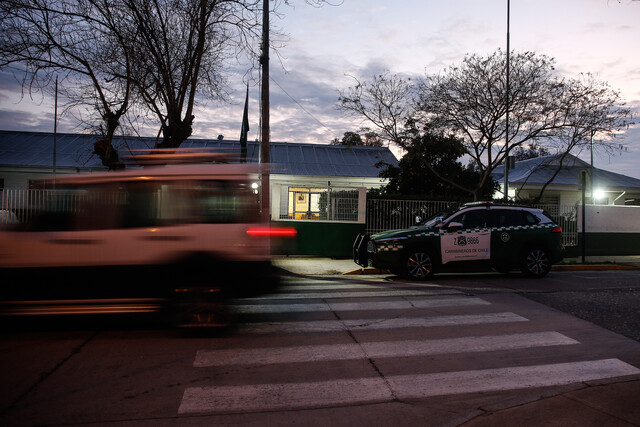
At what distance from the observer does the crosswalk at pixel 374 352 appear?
4.55m

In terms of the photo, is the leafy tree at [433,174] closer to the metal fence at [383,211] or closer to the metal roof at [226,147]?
the metal fence at [383,211]

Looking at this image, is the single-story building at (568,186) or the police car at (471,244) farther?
the single-story building at (568,186)

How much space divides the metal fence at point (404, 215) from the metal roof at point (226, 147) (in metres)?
11.5

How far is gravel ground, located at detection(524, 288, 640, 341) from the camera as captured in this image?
7242 millimetres

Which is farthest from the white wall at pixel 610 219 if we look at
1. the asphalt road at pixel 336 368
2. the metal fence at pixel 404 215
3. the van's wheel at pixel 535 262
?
the asphalt road at pixel 336 368

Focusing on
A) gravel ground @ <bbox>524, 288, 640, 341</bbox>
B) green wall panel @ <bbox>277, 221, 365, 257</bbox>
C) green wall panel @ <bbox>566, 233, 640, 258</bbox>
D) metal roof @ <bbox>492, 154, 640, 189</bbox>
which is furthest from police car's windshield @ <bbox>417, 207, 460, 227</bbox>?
metal roof @ <bbox>492, 154, 640, 189</bbox>

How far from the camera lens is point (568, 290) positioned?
403 inches

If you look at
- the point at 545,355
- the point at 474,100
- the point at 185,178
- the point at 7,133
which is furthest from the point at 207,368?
the point at 7,133

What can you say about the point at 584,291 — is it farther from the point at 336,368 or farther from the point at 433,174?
the point at 433,174

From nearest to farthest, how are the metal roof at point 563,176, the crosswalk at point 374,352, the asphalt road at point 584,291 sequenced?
the crosswalk at point 374,352 → the asphalt road at point 584,291 → the metal roof at point 563,176

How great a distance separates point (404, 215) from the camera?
57.7 feet

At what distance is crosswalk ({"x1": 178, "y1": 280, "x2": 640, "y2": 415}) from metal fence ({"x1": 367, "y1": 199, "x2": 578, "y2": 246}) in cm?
840

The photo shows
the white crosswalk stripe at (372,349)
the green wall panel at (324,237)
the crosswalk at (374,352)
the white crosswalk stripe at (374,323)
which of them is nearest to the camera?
the crosswalk at (374,352)

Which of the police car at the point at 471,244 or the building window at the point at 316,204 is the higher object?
the building window at the point at 316,204
